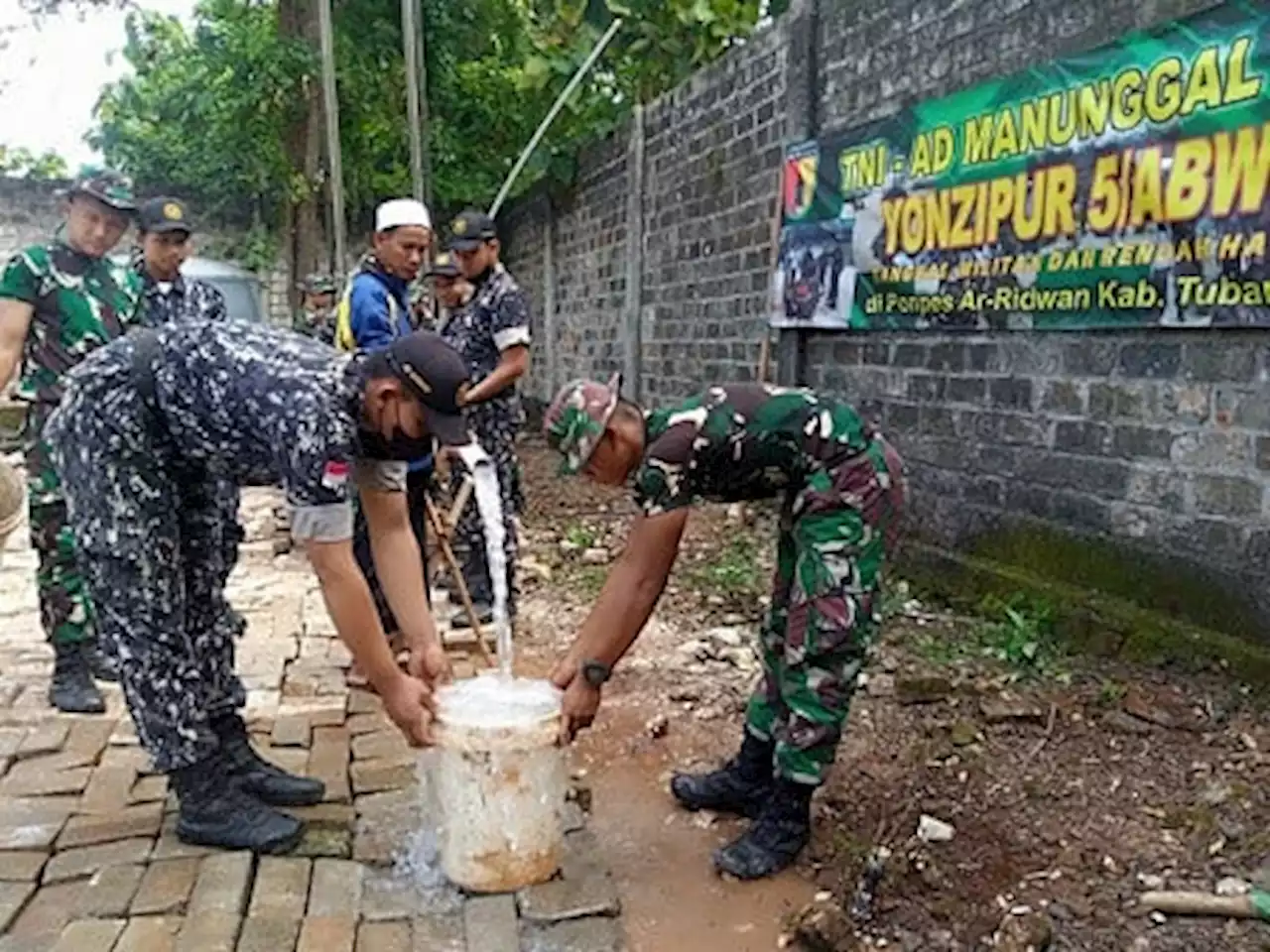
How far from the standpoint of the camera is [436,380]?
2.49 metres

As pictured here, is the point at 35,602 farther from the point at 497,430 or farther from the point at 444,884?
the point at 444,884

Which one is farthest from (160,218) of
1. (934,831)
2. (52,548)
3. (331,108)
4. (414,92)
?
(331,108)

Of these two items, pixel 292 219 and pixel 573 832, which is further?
pixel 292 219

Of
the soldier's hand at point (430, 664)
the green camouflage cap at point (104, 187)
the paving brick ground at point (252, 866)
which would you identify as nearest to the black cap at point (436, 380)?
the soldier's hand at point (430, 664)

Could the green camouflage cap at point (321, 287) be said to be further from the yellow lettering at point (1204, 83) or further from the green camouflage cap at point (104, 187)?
the yellow lettering at point (1204, 83)

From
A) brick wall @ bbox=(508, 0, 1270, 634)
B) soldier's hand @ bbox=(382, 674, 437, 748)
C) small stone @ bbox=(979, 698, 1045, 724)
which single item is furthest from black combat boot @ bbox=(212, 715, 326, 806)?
brick wall @ bbox=(508, 0, 1270, 634)

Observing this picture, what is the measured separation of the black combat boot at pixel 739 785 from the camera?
11.2 feet

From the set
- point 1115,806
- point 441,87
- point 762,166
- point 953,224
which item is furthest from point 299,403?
point 441,87

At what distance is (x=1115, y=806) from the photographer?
3334 millimetres

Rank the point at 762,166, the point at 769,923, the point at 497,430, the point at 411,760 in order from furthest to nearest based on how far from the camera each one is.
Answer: the point at 762,166
the point at 497,430
the point at 411,760
the point at 769,923

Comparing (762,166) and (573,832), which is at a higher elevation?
(762,166)

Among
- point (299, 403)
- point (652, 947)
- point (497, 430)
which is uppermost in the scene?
point (299, 403)

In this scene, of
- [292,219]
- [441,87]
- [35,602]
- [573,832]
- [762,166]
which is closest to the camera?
[573,832]

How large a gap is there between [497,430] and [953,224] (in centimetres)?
225
